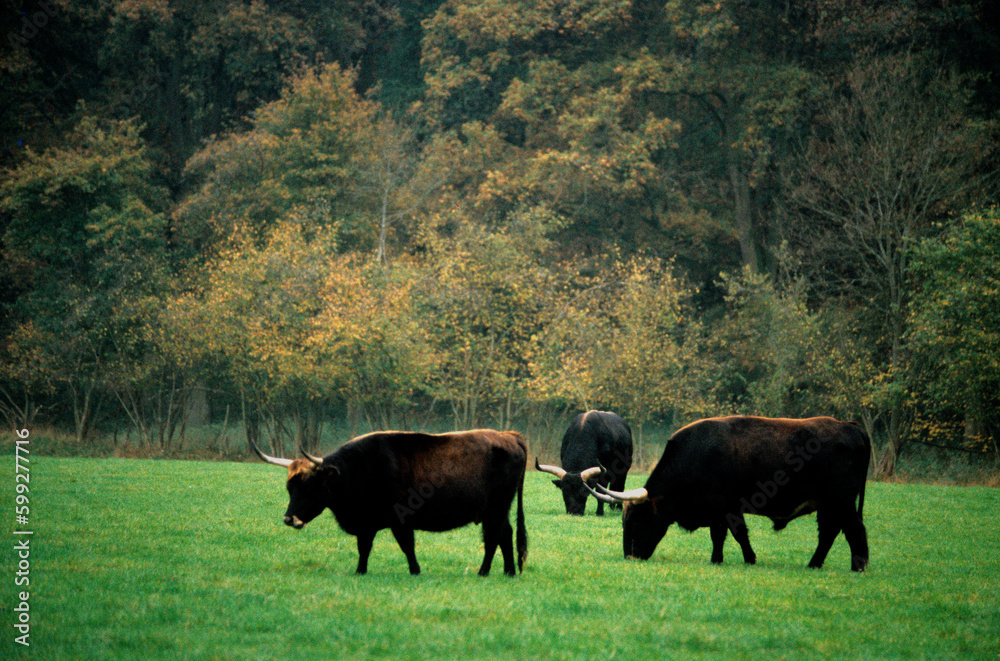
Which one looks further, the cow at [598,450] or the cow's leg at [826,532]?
the cow at [598,450]

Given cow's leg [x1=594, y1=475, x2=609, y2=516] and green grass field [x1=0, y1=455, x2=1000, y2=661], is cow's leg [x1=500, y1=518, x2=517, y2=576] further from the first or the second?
cow's leg [x1=594, y1=475, x2=609, y2=516]

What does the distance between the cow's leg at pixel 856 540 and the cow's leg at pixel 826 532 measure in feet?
0.45

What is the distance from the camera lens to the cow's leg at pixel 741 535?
11852 millimetres

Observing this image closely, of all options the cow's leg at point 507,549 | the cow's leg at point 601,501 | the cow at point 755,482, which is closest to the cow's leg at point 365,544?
the cow's leg at point 507,549

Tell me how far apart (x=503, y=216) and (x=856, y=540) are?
32.1m

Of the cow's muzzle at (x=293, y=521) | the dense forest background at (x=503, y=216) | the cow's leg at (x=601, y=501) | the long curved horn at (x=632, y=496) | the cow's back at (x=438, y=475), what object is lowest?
the cow's leg at (x=601, y=501)

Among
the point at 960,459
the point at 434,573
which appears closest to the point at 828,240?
the point at 960,459

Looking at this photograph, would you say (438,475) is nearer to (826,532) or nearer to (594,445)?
(826,532)

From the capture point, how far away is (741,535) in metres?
11.9

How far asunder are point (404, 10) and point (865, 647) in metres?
43.5

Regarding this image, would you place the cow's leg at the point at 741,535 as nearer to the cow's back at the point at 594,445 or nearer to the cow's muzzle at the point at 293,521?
the cow's muzzle at the point at 293,521

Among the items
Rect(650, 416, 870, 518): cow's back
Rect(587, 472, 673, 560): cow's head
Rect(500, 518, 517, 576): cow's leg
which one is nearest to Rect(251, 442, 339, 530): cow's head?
Rect(500, 518, 517, 576): cow's leg

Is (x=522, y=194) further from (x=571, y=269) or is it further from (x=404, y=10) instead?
(x=404, y=10)

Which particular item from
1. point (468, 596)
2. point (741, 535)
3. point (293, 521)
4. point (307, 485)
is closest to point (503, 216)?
point (741, 535)
